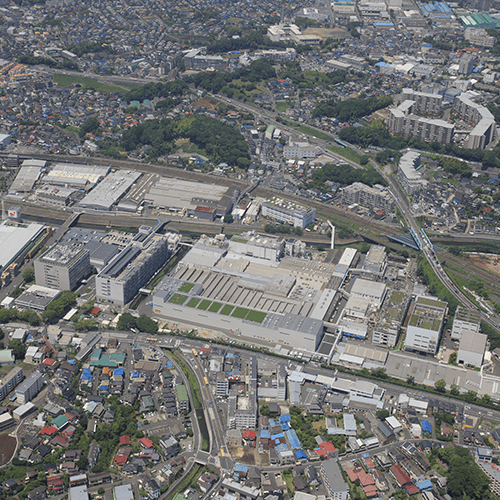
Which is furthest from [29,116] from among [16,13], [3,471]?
[3,471]

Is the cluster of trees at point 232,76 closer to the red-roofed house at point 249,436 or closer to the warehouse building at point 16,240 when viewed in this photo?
the warehouse building at point 16,240

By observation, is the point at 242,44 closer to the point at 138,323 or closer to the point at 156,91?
the point at 156,91

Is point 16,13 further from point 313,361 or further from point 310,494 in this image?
point 310,494

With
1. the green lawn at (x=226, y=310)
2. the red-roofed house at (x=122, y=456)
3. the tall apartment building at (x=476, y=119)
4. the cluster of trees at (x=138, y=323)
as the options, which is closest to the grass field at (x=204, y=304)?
the green lawn at (x=226, y=310)

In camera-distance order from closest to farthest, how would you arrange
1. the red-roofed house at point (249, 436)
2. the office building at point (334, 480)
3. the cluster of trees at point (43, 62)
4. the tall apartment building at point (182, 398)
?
1. the office building at point (334, 480)
2. the red-roofed house at point (249, 436)
3. the tall apartment building at point (182, 398)
4. the cluster of trees at point (43, 62)

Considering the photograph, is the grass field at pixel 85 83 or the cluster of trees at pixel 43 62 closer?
the grass field at pixel 85 83
